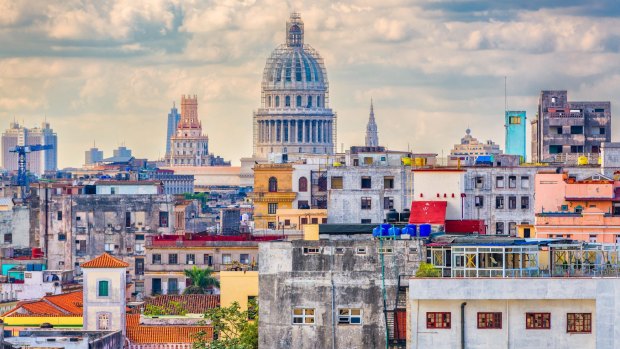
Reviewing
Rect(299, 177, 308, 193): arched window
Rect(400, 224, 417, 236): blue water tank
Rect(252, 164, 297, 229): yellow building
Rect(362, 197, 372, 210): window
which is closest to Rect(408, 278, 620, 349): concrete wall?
Rect(400, 224, 417, 236): blue water tank

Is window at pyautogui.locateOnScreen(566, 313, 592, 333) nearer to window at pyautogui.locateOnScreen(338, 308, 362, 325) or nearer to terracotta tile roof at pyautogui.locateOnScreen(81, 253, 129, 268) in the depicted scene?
window at pyautogui.locateOnScreen(338, 308, 362, 325)

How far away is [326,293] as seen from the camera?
54656 mm

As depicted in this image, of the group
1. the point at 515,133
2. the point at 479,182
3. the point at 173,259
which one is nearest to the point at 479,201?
the point at 479,182

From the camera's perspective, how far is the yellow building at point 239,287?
239 feet

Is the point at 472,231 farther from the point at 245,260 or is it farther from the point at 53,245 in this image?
the point at 53,245

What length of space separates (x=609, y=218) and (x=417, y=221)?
10.7 m

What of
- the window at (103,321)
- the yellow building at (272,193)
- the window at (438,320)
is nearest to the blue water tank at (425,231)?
the window at (438,320)

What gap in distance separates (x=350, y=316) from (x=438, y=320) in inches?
196

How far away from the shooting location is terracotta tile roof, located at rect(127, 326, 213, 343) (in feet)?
271

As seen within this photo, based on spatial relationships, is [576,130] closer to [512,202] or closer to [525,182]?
[525,182]

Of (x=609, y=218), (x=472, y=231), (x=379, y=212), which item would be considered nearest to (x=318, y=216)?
(x=379, y=212)

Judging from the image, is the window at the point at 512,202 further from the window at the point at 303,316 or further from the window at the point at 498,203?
the window at the point at 303,316

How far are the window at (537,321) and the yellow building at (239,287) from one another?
23.3m

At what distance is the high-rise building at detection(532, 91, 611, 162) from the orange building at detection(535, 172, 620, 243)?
4597cm
